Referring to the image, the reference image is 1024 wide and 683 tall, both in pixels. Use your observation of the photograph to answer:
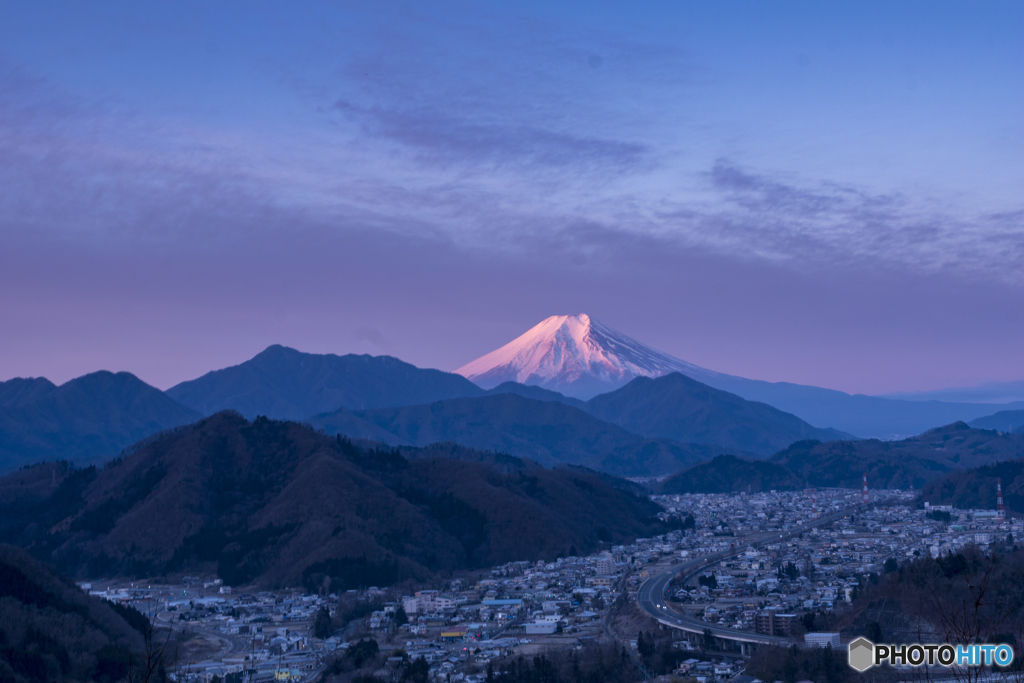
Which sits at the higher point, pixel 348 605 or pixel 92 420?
pixel 92 420

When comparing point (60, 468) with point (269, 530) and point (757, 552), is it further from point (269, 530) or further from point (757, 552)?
point (757, 552)

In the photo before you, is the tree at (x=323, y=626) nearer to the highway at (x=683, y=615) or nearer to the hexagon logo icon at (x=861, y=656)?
the highway at (x=683, y=615)

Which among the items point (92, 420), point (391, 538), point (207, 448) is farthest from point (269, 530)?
point (92, 420)

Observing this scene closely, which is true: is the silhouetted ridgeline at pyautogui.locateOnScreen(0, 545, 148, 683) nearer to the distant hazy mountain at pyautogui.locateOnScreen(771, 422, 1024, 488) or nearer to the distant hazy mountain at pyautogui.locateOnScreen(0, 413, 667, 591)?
the distant hazy mountain at pyautogui.locateOnScreen(0, 413, 667, 591)

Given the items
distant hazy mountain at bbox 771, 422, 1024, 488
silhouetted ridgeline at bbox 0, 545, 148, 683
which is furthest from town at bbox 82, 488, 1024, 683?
distant hazy mountain at bbox 771, 422, 1024, 488

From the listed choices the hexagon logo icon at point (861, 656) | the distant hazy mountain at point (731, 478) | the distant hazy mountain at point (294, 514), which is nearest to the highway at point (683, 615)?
the hexagon logo icon at point (861, 656)
